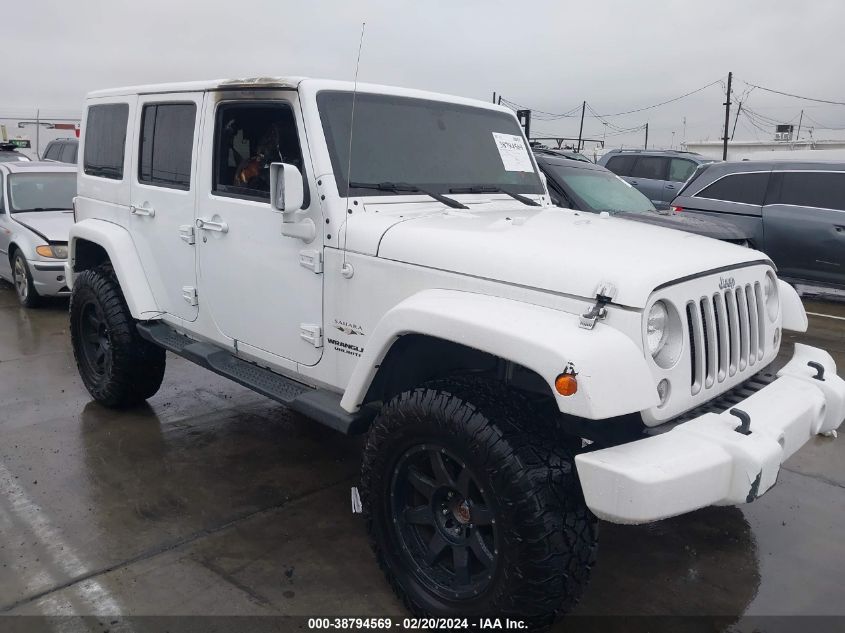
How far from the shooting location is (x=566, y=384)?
2.23 metres

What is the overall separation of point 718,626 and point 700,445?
101 cm

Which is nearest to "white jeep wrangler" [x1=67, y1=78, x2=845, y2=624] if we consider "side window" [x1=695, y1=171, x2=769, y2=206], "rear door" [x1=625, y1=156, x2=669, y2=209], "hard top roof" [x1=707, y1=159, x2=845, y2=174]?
"side window" [x1=695, y1=171, x2=769, y2=206]

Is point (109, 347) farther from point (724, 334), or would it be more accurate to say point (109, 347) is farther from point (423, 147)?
point (724, 334)

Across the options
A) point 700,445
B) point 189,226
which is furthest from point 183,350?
point 700,445

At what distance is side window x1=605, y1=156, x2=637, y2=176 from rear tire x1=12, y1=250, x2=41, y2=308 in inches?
387

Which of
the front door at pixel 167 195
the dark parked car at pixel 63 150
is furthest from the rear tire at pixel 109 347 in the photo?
the dark parked car at pixel 63 150

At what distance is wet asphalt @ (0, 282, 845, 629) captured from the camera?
9.87ft

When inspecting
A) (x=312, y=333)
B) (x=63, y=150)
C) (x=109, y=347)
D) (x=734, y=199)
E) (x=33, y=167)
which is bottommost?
(x=109, y=347)

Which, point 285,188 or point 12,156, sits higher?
point 12,156

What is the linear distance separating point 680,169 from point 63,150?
42.4ft

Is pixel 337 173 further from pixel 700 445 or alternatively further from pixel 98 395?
pixel 98 395

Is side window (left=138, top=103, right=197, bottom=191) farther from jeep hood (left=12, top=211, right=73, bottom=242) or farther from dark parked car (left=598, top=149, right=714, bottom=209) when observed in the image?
dark parked car (left=598, top=149, right=714, bottom=209)

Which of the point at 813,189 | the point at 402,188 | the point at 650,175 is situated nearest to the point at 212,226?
the point at 402,188

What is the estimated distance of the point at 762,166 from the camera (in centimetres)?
899
